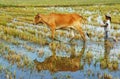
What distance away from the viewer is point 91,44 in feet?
46.3

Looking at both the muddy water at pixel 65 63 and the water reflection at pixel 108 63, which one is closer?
the muddy water at pixel 65 63

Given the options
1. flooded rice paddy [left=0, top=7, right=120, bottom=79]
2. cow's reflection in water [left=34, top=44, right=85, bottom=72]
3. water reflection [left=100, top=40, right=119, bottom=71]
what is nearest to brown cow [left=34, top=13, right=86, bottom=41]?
flooded rice paddy [left=0, top=7, right=120, bottom=79]

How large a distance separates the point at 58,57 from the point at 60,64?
97 cm

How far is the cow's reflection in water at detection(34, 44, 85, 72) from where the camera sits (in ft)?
32.6

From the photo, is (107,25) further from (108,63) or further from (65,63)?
(65,63)

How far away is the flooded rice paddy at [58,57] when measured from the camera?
9289mm

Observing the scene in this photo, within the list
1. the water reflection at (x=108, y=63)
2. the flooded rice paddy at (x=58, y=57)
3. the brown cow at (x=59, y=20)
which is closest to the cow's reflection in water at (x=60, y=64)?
the flooded rice paddy at (x=58, y=57)

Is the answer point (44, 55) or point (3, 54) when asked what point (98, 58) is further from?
point (3, 54)

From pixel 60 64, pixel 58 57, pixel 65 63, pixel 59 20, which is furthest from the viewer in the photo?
pixel 59 20

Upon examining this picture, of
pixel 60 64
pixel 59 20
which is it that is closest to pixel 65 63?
pixel 60 64

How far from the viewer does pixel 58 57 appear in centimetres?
1143

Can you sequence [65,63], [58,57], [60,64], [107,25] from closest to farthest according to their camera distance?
[60,64]
[65,63]
[58,57]
[107,25]

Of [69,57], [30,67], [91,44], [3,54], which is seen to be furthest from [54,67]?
[91,44]

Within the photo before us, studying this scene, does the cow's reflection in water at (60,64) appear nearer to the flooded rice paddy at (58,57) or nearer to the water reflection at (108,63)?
the flooded rice paddy at (58,57)
